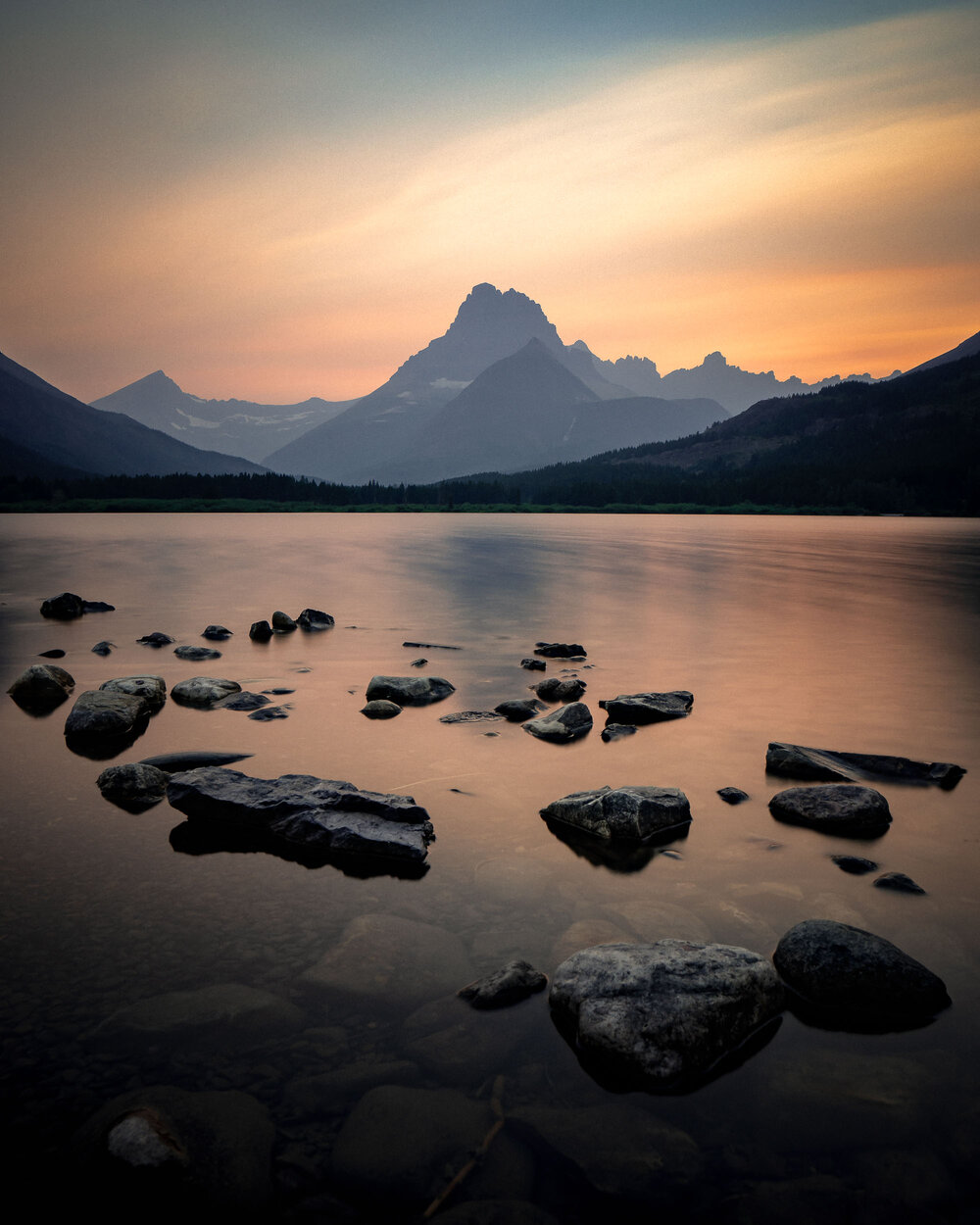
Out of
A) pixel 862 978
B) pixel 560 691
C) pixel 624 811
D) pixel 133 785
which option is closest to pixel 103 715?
pixel 133 785

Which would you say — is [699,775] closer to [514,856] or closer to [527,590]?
[514,856]

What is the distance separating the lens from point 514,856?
9266 millimetres

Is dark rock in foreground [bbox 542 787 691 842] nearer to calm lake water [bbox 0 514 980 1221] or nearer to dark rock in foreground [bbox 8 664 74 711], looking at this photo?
calm lake water [bbox 0 514 980 1221]

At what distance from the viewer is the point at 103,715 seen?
46.4 ft

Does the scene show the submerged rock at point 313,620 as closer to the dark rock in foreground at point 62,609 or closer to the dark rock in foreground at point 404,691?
the dark rock in foreground at point 62,609

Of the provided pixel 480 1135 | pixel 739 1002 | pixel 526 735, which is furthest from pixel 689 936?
pixel 526 735

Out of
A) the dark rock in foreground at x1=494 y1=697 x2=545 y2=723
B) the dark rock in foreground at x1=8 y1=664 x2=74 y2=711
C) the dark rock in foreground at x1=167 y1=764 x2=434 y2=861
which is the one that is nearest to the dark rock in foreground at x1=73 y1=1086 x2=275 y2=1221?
the dark rock in foreground at x1=167 y1=764 x2=434 y2=861

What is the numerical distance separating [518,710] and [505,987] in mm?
9366

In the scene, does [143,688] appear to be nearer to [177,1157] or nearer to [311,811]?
[311,811]

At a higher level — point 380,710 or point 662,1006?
point 662,1006

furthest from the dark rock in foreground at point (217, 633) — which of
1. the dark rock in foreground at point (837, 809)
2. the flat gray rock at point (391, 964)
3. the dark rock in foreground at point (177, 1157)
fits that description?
the dark rock in foreground at point (177, 1157)

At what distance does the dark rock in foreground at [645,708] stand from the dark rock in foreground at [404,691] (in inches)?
162

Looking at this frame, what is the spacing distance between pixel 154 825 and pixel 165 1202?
A: 612cm

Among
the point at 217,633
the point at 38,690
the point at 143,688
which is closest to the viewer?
the point at 143,688
